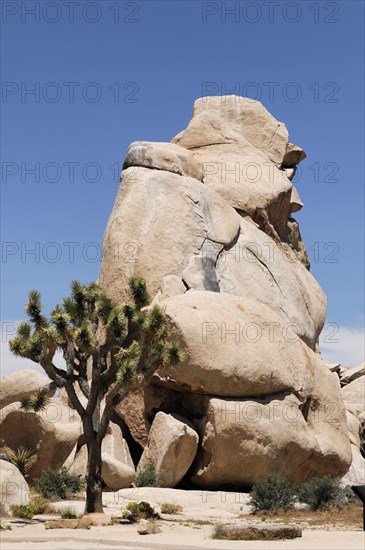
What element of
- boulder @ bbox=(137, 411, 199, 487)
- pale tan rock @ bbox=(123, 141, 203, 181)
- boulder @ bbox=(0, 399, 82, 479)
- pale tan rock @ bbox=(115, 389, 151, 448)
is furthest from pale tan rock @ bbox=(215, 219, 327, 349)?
boulder @ bbox=(0, 399, 82, 479)

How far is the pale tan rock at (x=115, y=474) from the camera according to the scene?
2642 centimetres

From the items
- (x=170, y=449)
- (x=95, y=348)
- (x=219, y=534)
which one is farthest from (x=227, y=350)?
(x=219, y=534)

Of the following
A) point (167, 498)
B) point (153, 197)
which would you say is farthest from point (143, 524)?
point (153, 197)

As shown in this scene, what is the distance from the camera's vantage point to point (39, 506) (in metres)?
21.9

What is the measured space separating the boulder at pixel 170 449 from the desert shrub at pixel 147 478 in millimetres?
277

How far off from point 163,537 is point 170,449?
10.1 m

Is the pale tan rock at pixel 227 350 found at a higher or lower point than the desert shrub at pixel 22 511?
higher

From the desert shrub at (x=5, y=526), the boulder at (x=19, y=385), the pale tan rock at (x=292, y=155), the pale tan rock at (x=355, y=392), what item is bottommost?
the desert shrub at (x=5, y=526)

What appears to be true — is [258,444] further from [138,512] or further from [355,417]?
[355,417]

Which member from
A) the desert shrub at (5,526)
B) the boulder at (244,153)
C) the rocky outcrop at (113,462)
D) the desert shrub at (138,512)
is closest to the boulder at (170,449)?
the rocky outcrop at (113,462)

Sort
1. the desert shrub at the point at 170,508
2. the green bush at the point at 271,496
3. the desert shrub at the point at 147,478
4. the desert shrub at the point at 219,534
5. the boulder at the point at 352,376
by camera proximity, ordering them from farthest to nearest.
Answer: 1. the boulder at the point at 352,376
2. the desert shrub at the point at 147,478
3. the green bush at the point at 271,496
4. the desert shrub at the point at 170,508
5. the desert shrub at the point at 219,534

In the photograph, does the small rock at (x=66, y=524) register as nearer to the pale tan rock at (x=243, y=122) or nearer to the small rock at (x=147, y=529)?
the small rock at (x=147, y=529)

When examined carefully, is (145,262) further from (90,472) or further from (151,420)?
(90,472)

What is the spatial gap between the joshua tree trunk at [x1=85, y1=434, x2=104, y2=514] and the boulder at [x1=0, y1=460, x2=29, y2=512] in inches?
68.5
